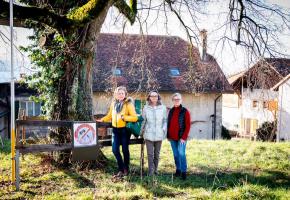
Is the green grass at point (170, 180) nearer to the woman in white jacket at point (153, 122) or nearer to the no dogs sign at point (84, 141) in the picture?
the no dogs sign at point (84, 141)

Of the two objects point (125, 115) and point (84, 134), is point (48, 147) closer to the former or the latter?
point (84, 134)

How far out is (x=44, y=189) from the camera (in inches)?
254

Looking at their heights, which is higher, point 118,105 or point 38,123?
point 118,105

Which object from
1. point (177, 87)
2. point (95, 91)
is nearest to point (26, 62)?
point (95, 91)

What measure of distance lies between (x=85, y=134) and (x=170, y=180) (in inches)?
74.5

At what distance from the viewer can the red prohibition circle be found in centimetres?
727

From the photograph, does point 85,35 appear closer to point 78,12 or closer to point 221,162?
point 78,12

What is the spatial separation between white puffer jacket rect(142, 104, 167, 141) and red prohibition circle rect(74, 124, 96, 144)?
1.09m

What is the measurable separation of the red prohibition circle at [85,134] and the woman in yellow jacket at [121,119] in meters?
0.41

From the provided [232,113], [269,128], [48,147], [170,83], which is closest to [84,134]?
[48,147]

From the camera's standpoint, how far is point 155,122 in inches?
293

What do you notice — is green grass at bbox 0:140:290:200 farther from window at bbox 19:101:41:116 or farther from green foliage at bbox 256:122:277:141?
window at bbox 19:101:41:116

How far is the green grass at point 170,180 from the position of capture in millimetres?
6113

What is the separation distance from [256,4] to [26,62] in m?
5.64
